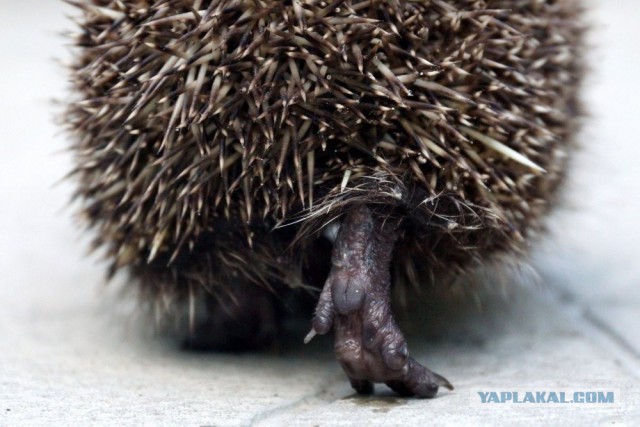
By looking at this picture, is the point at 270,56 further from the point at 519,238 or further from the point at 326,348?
the point at 326,348

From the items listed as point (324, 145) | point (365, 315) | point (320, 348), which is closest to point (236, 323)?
point (320, 348)

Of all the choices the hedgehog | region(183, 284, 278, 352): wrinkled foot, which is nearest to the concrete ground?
region(183, 284, 278, 352): wrinkled foot

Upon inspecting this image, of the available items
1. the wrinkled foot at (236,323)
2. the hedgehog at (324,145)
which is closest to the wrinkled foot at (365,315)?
the hedgehog at (324,145)

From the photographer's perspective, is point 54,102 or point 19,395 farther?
point 54,102

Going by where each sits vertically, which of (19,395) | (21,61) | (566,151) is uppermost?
(21,61)

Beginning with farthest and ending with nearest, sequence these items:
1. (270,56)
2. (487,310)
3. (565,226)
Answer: (565,226) < (487,310) < (270,56)

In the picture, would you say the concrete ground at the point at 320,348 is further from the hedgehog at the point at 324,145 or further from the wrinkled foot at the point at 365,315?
the hedgehog at the point at 324,145

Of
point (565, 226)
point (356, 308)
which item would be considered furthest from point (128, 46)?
point (565, 226)

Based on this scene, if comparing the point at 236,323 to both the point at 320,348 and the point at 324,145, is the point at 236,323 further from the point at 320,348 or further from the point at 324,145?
the point at 324,145
